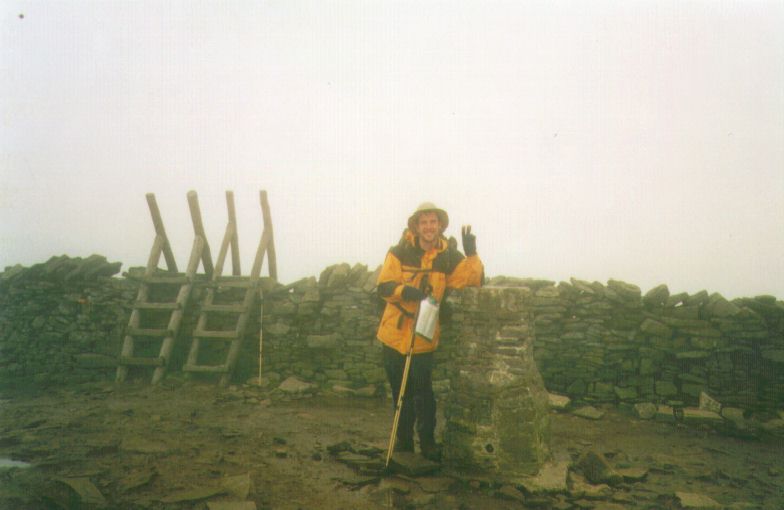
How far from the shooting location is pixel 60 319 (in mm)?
8625

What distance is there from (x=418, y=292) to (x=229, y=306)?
15.2 ft

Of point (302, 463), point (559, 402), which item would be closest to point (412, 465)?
point (302, 463)

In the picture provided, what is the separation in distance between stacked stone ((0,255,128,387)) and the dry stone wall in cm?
2

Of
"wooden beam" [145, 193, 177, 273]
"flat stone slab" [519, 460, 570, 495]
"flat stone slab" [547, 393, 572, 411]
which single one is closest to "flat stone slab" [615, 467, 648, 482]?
"flat stone slab" [519, 460, 570, 495]

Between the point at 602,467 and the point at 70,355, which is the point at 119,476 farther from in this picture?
the point at 70,355

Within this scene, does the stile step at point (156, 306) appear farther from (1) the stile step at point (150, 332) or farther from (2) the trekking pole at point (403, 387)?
(2) the trekking pole at point (403, 387)

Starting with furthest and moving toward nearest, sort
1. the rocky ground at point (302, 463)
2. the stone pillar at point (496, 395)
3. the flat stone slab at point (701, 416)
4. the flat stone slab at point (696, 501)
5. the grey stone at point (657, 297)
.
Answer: the grey stone at point (657, 297) < the flat stone slab at point (701, 416) < the stone pillar at point (496, 395) < the flat stone slab at point (696, 501) < the rocky ground at point (302, 463)

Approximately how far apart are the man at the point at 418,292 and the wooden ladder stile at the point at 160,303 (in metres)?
4.60

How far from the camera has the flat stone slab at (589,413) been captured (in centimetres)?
707

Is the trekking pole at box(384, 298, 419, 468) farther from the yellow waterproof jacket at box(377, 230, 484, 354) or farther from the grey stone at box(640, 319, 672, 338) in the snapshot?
the grey stone at box(640, 319, 672, 338)

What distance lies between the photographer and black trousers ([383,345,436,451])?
4766mm

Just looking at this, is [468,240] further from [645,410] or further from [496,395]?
[645,410]

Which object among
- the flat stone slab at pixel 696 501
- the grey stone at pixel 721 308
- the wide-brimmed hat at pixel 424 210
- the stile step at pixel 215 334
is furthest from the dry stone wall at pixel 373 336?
the flat stone slab at pixel 696 501

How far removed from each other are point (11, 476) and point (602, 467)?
15.4ft
